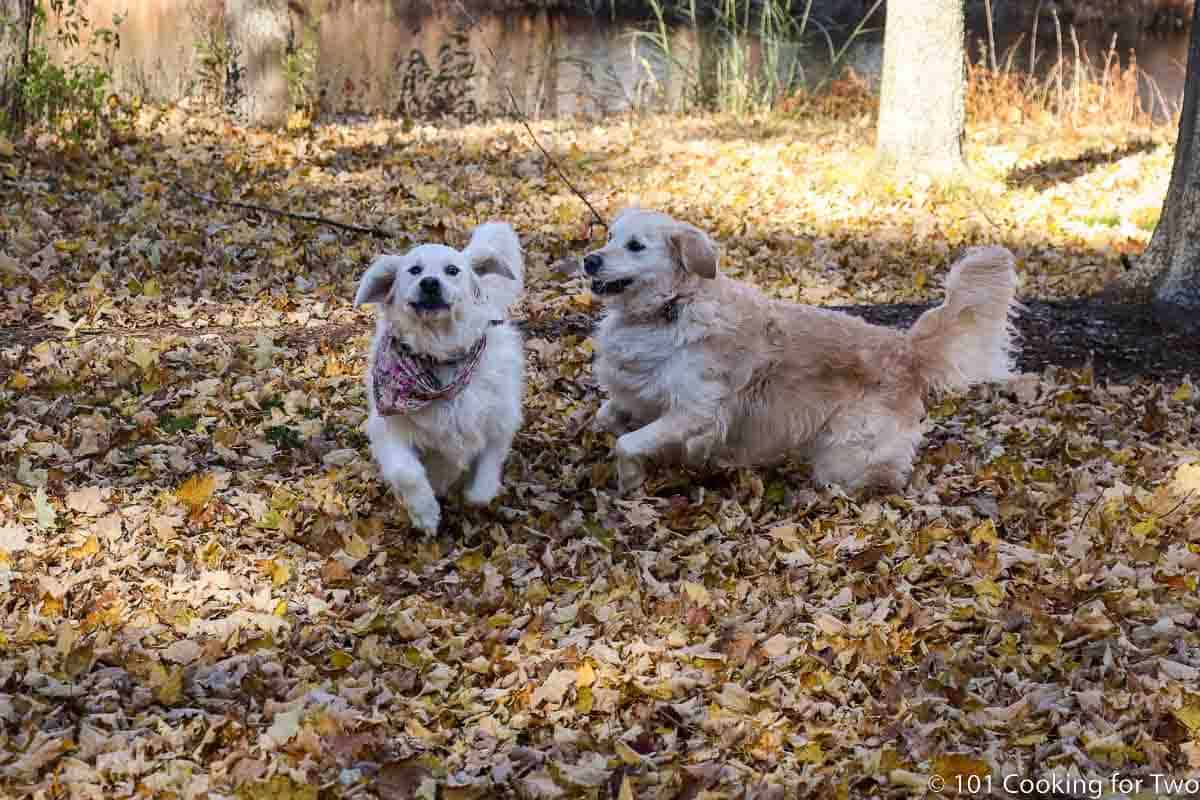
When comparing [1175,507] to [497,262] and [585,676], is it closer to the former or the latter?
[585,676]

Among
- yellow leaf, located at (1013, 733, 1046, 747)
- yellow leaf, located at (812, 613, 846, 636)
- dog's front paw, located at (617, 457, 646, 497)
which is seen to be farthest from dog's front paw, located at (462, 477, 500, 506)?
yellow leaf, located at (1013, 733, 1046, 747)

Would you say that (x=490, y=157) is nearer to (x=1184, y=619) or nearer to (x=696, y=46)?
(x=696, y=46)

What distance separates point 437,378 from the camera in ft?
17.2

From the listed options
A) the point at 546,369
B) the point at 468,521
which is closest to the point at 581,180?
the point at 546,369

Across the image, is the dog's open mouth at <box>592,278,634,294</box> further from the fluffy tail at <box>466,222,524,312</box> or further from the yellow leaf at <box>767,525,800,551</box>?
the yellow leaf at <box>767,525,800,551</box>

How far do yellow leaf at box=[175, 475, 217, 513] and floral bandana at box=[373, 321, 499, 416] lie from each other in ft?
2.72

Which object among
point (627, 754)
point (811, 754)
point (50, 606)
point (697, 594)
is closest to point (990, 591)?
point (697, 594)

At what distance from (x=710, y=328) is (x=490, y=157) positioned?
6.44 m

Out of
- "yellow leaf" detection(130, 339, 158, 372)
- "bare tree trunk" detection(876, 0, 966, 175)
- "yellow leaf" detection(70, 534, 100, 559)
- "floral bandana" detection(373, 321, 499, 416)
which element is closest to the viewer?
"yellow leaf" detection(70, 534, 100, 559)

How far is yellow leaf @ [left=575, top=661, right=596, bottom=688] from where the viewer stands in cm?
406

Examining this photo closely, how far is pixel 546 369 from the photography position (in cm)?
710

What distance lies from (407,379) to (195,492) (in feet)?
3.48

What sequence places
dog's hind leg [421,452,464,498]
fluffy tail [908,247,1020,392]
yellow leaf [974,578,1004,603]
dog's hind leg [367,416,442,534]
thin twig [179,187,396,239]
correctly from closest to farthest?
yellow leaf [974,578,1004,603] → dog's hind leg [367,416,442,534] → dog's hind leg [421,452,464,498] → fluffy tail [908,247,1020,392] → thin twig [179,187,396,239]

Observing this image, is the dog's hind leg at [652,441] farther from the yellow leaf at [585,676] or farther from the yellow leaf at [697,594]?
the yellow leaf at [585,676]
